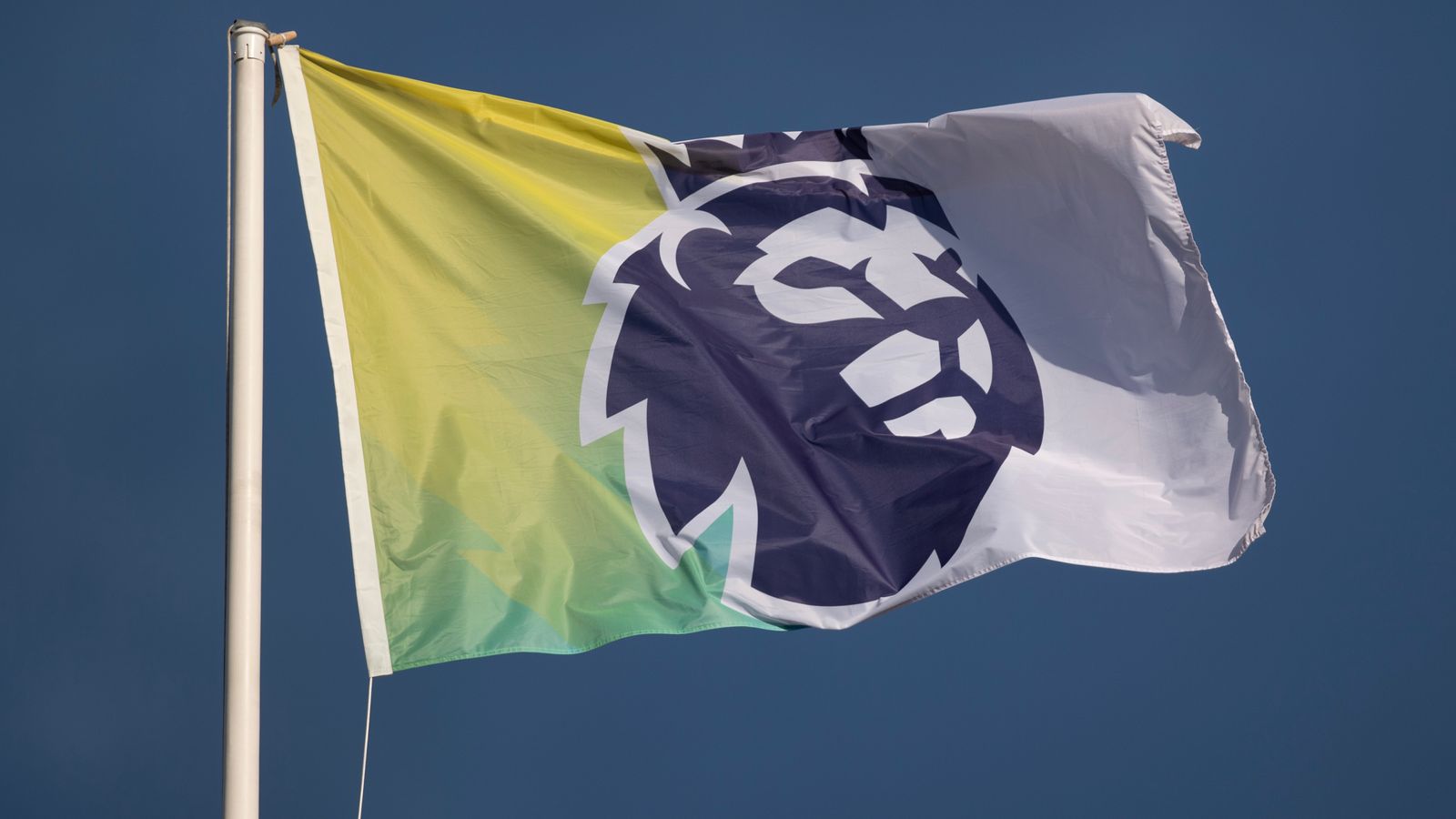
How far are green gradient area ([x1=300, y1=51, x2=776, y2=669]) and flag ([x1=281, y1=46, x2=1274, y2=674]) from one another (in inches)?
0.7

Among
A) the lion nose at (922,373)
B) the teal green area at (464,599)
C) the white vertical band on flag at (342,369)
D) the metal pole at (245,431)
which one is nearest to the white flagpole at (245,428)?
the metal pole at (245,431)

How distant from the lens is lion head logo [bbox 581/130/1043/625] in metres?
10.2

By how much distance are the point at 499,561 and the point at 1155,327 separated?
443cm

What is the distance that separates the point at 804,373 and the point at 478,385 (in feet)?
7.40

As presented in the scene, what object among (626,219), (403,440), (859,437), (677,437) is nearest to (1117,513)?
(859,437)

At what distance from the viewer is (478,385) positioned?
31.9ft

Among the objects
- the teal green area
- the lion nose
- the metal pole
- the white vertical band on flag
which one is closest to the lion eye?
the lion nose

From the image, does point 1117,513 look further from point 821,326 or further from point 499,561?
point 499,561

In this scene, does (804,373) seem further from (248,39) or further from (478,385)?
(248,39)

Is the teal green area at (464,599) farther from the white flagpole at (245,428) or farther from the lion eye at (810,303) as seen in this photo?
the lion eye at (810,303)

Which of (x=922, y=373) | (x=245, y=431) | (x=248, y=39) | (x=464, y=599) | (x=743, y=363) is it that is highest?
(x=248, y=39)

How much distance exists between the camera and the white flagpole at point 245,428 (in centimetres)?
745

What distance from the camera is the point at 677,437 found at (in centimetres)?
1033

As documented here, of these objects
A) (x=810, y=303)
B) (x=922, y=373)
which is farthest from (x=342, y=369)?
(x=922, y=373)
